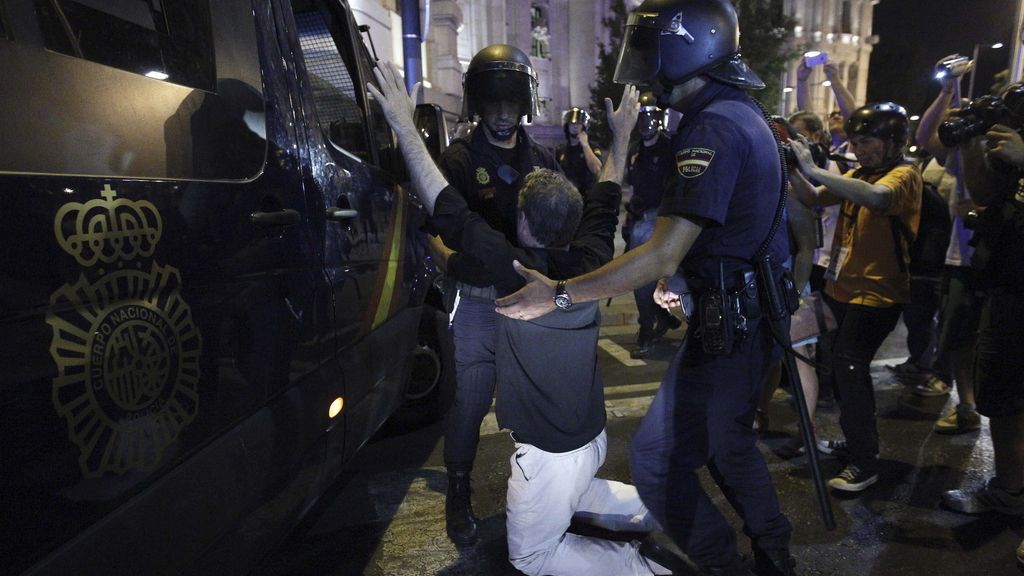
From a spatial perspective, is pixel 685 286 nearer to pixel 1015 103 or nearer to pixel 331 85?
pixel 331 85

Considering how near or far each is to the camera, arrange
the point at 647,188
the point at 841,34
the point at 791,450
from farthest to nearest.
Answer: the point at 841,34 → the point at 647,188 → the point at 791,450

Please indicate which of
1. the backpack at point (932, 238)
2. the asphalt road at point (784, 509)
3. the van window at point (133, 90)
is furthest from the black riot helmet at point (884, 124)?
the van window at point (133, 90)

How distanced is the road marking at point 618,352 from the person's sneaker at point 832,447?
5.53 ft

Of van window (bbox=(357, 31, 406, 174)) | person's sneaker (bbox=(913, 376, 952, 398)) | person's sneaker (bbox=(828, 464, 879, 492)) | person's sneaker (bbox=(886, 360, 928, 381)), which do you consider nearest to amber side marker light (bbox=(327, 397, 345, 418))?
van window (bbox=(357, 31, 406, 174))

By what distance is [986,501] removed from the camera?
2.56m

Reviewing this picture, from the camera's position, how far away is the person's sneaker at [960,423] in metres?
3.41

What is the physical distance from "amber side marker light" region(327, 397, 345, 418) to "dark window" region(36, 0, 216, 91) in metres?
0.98

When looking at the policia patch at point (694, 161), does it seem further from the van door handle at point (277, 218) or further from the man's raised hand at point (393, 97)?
the van door handle at point (277, 218)

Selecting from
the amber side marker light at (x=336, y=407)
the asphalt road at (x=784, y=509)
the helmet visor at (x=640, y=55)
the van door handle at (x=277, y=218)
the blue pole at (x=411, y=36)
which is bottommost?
the asphalt road at (x=784, y=509)

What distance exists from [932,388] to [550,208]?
3526 millimetres

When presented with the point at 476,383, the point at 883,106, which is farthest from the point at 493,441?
the point at 883,106

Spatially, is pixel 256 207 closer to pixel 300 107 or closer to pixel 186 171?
pixel 186 171

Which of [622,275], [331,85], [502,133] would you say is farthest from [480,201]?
[622,275]

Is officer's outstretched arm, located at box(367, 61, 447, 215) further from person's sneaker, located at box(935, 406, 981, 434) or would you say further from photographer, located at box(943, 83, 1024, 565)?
person's sneaker, located at box(935, 406, 981, 434)
